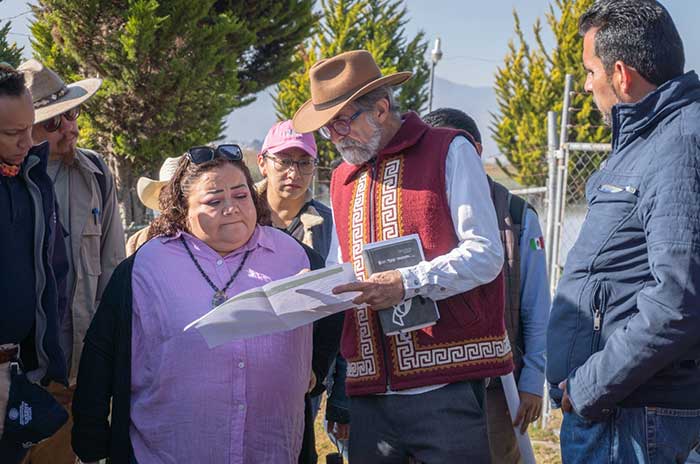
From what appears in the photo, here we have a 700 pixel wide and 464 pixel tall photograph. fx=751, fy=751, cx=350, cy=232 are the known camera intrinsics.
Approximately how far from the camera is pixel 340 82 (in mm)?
2912

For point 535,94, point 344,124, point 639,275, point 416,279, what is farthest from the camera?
point 535,94

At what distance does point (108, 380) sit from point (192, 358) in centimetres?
35

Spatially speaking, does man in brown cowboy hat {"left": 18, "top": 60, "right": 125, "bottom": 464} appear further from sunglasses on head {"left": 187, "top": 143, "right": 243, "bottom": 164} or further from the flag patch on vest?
the flag patch on vest

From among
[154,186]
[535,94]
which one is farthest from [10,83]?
[535,94]

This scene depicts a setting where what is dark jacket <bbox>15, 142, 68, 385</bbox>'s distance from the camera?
114 inches

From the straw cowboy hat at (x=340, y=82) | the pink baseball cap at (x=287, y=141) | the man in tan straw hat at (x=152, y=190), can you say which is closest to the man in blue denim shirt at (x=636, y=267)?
the straw cowboy hat at (x=340, y=82)

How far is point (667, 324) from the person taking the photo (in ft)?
6.73

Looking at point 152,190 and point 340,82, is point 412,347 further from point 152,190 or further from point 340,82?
point 152,190

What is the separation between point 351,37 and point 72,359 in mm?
27738

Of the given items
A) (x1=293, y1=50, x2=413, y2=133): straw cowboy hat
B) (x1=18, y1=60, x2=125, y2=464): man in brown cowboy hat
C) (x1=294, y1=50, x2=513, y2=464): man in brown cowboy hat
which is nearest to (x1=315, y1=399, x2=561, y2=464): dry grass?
(x1=18, y1=60, x2=125, y2=464): man in brown cowboy hat

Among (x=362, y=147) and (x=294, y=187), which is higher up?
(x=362, y=147)

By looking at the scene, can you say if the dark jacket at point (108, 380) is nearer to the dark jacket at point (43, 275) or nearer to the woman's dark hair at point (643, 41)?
the dark jacket at point (43, 275)

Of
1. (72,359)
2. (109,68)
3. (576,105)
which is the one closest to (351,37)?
(576,105)

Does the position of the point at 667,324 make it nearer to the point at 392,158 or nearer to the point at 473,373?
the point at 473,373
